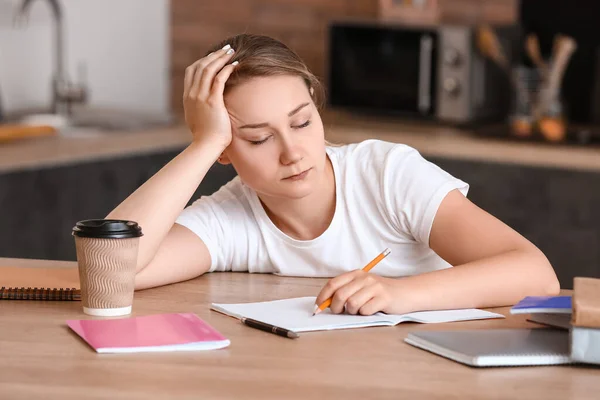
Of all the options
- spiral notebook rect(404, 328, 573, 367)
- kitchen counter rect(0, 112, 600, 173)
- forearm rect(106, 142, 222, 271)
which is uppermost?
forearm rect(106, 142, 222, 271)

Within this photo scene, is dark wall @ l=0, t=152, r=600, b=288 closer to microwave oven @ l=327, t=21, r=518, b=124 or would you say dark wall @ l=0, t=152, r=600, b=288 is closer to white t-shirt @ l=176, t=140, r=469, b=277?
microwave oven @ l=327, t=21, r=518, b=124

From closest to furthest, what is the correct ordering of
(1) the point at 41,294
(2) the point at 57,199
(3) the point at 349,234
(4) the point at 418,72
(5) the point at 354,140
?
(1) the point at 41,294 → (3) the point at 349,234 → (2) the point at 57,199 → (5) the point at 354,140 → (4) the point at 418,72

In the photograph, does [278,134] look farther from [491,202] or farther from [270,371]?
[491,202]

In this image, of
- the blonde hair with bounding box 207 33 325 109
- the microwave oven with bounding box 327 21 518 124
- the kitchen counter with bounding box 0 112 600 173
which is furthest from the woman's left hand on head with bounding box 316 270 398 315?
the microwave oven with bounding box 327 21 518 124

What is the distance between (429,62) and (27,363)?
2554mm

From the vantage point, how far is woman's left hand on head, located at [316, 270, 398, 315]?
135 centimetres

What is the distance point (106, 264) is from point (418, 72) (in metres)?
2.33

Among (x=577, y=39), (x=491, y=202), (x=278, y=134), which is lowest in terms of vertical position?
(x=491, y=202)

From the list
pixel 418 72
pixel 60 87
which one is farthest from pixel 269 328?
pixel 60 87

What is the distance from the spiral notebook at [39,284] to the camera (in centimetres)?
146

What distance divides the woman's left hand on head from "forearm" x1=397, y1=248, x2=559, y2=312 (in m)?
0.02

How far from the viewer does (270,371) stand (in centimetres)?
113

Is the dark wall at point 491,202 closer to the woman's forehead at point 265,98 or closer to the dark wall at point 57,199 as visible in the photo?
the dark wall at point 57,199

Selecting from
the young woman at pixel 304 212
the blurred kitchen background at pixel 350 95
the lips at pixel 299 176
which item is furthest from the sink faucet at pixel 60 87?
the lips at pixel 299 176
